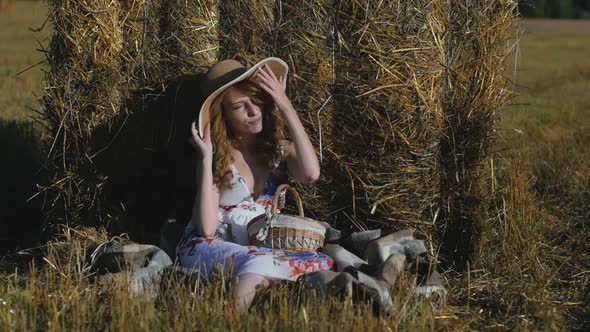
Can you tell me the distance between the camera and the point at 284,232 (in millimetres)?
4836

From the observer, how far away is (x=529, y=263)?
17.5ft

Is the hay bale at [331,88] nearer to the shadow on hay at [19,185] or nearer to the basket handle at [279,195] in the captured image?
the basket handle at [279,195]

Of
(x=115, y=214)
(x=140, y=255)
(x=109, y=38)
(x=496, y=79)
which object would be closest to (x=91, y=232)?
(x=115, y=214)

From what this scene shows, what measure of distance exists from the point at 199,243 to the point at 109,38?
52.7 inches

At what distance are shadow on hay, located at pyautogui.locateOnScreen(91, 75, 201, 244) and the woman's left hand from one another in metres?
0.59

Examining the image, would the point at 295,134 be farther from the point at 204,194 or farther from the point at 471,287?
the point at 471,287

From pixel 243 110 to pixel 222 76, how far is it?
0.22 metres

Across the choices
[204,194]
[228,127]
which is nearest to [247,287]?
[204,194]

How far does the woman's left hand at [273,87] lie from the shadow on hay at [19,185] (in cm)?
194

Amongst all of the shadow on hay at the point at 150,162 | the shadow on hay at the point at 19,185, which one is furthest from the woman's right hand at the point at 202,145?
the shadow on hay at the point at 19,185

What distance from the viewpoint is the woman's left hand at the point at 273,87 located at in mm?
4918

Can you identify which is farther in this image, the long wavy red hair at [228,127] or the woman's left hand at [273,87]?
the long wavy red hair at [228,127]

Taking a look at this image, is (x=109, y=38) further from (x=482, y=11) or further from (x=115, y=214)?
(x=482, y=11)

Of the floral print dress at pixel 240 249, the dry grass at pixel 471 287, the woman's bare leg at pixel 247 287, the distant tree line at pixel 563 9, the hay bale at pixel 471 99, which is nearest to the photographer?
the dry grass at pixel 471 287
